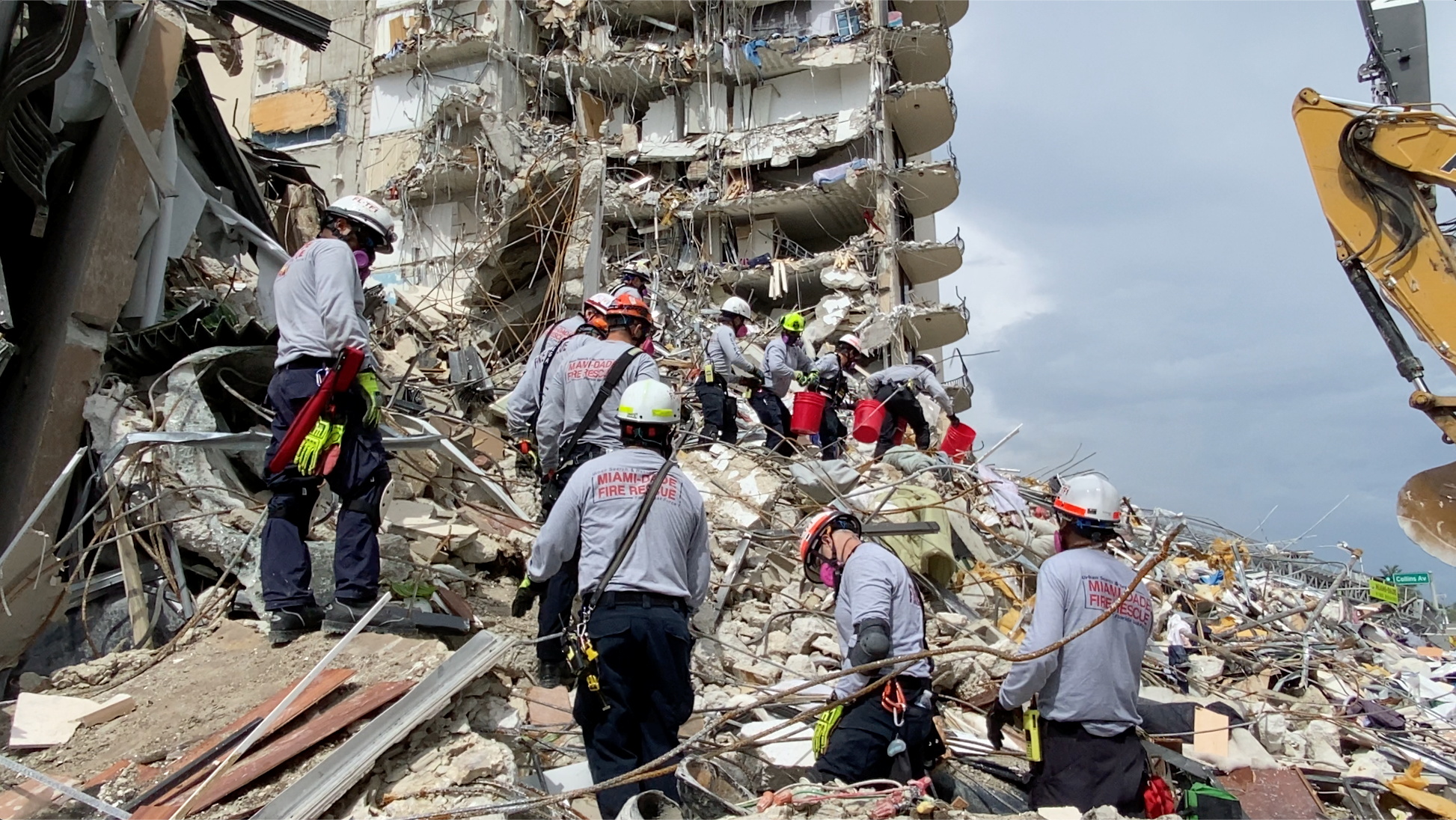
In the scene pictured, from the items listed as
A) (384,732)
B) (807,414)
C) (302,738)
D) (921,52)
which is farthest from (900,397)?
(921,52)

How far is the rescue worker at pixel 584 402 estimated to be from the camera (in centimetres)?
421

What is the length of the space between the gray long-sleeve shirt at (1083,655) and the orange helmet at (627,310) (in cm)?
221

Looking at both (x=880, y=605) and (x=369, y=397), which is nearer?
(x=880, y=605)

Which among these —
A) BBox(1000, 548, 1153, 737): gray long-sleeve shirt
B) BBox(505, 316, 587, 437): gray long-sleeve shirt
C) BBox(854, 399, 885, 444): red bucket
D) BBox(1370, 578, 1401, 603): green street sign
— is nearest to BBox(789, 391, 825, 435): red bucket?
BBox(854, 399, 885, 444): red bucket

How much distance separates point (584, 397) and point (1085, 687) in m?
2.39

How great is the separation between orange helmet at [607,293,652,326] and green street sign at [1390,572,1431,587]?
10.3 meters

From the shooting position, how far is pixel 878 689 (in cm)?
353

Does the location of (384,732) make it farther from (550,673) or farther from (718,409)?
(718,409)

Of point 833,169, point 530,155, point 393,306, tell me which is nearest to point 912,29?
point 833,169

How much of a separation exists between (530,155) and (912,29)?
10095 millimetres

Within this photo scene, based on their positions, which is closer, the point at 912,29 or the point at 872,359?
the point at 872,359

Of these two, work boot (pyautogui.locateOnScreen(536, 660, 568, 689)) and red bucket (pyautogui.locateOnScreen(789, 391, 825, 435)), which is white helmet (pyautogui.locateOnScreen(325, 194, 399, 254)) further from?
red bucket (pyautogui.locateOnScreen(789, 391, 825, 435))

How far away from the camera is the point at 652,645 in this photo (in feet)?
10.5

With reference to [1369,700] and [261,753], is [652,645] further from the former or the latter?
[1369,700]
